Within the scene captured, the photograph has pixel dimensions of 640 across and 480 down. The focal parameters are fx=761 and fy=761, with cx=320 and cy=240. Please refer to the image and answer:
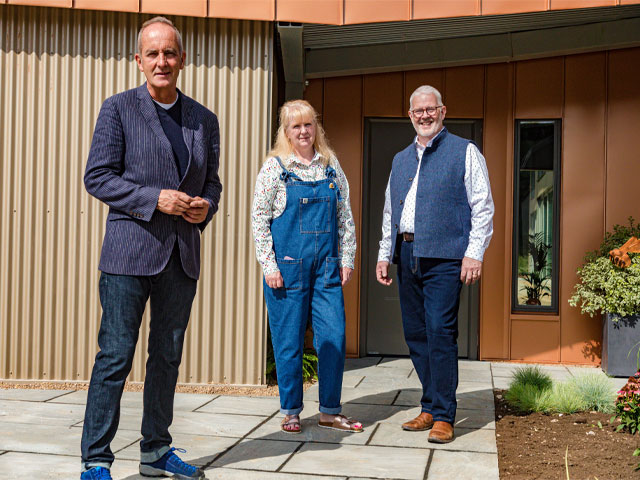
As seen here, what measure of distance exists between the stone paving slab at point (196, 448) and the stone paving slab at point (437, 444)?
78 centimetres

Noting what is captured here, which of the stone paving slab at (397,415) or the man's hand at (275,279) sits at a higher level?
the man's hand at (275,279)

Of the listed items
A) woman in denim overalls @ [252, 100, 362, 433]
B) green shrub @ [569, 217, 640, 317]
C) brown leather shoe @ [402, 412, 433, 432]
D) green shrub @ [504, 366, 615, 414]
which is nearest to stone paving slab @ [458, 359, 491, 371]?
green shrub @ [569, 217, 640, 317]

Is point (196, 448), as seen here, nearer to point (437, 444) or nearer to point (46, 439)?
point (46, 439)

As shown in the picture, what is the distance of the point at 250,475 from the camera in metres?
Answer: 3.36

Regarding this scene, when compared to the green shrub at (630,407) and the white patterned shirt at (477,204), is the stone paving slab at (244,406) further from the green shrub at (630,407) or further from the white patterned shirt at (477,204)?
the green shrub at (630,407)

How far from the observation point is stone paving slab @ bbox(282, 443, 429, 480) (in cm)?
345

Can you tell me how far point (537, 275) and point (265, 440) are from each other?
385 cm

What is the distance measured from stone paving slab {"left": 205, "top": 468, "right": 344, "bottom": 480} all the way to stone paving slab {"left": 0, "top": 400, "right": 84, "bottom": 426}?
1.28m

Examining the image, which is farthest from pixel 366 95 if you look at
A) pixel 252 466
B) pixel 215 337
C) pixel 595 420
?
pixel 252 466

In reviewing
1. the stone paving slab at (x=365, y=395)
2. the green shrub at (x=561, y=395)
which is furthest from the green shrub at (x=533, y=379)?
the stone paving slab at (x=365, y=395)

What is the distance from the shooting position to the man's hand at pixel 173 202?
301 centimetres

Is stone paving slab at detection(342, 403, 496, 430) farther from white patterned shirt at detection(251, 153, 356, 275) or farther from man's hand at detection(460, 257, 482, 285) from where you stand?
white patterned shirt at detection(251, 153, 356, 275)

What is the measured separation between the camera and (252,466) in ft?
11.5

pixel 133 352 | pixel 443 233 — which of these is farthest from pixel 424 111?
pixel 133 352
